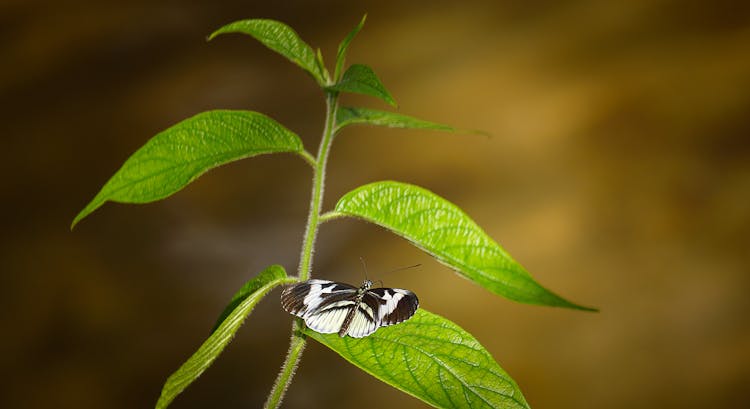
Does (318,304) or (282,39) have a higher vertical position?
(282,39)

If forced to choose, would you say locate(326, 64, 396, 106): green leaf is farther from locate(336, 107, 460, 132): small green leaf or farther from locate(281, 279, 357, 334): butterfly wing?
locate(281, 279, 357, 334): butterfly wing

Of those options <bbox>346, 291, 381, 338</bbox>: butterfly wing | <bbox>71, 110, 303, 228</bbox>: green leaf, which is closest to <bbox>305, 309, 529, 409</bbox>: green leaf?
<bbox>346, 291, 381, 338</bbox>: butterfly wing

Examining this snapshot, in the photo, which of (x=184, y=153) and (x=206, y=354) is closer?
(x=206, y=354)

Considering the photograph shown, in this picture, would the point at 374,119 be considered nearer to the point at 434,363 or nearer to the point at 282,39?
the point at 282,39

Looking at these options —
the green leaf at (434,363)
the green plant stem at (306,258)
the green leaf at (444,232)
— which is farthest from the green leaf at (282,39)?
the green leaf at (434,363)

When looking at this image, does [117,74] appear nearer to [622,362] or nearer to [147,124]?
[147,124]

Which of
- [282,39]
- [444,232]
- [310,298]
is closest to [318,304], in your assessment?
[310,298]
